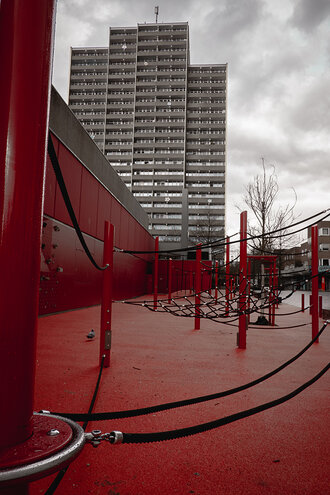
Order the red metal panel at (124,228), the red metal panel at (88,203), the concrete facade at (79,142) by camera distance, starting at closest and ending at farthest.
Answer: the concrete facade at (79,142)
the red metal panel at (88,203)
the red metal panel at (124,228)

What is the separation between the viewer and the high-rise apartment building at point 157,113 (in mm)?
55375

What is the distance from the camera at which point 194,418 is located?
1.60 meters

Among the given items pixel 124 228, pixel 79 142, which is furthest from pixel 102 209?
pixel 124 228

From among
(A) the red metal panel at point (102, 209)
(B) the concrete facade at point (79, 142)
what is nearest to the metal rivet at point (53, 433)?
(B) the concrete facade at point (79, 142)

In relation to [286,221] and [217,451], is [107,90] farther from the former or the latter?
[217,451]

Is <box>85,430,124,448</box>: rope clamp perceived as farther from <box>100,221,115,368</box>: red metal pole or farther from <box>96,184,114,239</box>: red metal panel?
<box>96,184,114,239</box>: red metal panel

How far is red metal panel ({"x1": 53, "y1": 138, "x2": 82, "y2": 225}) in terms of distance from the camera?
651 centimetres

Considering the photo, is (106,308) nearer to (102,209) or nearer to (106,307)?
(106,307)

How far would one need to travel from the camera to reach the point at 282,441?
1.37 meters

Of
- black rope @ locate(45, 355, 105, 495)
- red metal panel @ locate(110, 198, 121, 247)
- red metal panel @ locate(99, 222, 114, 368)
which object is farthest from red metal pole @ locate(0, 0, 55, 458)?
red metal panel @ locate(110, 198, 121, 247)

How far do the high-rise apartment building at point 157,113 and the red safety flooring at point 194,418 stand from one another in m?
51.4

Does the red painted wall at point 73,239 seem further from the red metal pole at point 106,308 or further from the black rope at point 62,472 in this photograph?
the black rope at point 62,472

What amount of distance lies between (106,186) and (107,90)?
54.8 metres

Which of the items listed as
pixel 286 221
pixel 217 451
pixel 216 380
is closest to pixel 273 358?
pixel 216 380
